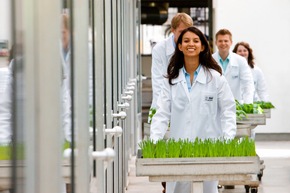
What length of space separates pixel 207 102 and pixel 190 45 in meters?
0.41

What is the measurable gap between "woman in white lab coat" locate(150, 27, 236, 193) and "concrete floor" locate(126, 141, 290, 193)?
3512 millimetres

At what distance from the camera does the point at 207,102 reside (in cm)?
579

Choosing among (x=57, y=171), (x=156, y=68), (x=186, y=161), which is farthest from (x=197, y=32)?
(x=57, y=171)

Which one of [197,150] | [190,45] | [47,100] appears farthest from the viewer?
[190,45]

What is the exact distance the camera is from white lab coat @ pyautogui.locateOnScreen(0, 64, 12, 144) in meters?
1.55

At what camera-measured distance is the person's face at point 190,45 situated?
5.88 m

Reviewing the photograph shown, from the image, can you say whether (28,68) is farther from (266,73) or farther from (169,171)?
(266,73)

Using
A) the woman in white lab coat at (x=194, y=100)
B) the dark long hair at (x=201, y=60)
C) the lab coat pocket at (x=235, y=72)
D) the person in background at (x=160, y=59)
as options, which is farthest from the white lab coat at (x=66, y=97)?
the lab coat pocket at (x=235, y=72)

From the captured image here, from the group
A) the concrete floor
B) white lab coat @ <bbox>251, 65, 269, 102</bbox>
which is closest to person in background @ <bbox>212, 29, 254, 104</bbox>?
the concrete floor

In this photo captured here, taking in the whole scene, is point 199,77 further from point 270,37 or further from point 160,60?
point 270,37

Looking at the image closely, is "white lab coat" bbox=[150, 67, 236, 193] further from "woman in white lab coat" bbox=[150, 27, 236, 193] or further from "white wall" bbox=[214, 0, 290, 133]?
"white wall" bbox=[214, 0, 290, 133]

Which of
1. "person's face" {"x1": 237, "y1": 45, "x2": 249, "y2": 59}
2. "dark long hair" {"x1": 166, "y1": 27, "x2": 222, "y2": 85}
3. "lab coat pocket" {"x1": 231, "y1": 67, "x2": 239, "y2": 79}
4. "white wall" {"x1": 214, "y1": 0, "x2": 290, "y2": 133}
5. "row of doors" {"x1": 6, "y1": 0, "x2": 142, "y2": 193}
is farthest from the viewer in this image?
"white wall" {"x1": 214, "y1": 0, "x2": 290, "y2": 133}

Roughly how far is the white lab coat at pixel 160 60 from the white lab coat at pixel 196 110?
235 centimetres

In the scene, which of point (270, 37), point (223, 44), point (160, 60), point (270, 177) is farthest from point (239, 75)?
point (270, 37)
